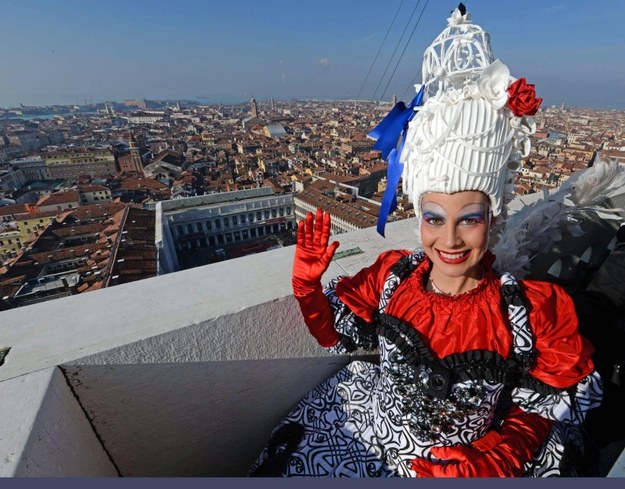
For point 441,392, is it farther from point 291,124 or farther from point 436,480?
point 291,124

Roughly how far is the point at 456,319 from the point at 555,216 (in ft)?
2.55

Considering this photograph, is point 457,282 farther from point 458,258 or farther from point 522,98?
point 522,98

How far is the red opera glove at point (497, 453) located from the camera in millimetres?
952

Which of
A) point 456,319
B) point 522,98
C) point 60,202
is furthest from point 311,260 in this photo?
point 60,202

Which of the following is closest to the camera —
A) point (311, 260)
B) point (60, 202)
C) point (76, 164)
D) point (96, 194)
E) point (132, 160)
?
point (311, 260)

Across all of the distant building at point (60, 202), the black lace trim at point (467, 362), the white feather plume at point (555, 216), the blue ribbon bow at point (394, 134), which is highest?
the blue ribbon bow at point (394, 134)

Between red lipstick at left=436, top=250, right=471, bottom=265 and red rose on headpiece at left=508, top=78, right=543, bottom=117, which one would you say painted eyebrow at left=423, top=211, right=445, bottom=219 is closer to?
red lipstick at left=436, top=250, right=471, bottom=265

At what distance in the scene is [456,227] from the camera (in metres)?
0.95

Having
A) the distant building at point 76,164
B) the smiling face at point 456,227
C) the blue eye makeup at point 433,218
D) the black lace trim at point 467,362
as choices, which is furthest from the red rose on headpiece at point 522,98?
the distant building at point 76,164

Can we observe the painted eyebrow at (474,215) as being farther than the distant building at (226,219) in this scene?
No

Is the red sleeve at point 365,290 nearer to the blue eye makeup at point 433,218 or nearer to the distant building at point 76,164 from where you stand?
the blue eye makeup at point 433,218

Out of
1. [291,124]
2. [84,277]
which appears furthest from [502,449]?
[291,124]

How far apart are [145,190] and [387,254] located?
1209 inches

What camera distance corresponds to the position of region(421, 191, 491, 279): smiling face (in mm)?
937
